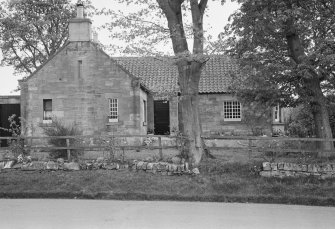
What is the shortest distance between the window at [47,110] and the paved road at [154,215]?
12.6 metres

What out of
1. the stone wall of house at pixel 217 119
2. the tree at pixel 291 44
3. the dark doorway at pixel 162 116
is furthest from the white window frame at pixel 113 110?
the tree at pixel 291 44

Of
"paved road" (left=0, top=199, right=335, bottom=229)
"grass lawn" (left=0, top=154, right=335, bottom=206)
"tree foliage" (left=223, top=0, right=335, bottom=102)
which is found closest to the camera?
"paved road" (left=0, top=199, right=335, bottom=229)

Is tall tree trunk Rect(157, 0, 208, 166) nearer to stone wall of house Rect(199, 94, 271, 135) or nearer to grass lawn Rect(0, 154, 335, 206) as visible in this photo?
grass lawn Rect(0, 154, 335, 206)

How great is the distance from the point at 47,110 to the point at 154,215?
16.5 meters

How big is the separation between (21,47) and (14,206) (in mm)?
27688

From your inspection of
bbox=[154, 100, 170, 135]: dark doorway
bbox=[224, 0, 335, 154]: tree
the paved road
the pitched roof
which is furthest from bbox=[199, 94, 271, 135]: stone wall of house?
the paved road

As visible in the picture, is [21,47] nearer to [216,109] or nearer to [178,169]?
[216,109]

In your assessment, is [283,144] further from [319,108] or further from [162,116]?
[162,116]

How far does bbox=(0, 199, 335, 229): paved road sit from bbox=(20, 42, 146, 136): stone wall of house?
1203 centimetres

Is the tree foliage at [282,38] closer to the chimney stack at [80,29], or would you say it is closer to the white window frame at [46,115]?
the chimney stack at [80,29]

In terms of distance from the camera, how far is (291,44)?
1842 centimetres

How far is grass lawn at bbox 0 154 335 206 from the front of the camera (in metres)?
14.6

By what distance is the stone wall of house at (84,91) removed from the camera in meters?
26.2

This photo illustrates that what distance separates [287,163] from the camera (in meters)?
15.9
